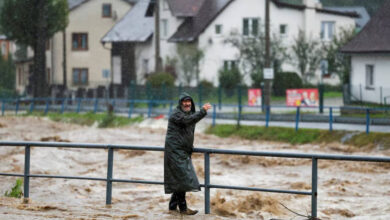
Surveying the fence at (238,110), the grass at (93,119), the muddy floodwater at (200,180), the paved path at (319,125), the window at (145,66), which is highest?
the window at (145,66)

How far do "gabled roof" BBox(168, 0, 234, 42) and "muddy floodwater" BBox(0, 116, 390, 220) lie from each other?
20334 millimetres

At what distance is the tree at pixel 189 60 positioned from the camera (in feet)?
182

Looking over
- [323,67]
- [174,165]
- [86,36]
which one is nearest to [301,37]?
[323,67]

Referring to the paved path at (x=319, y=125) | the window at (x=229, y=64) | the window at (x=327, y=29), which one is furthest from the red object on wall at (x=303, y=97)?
the window at (x=327, y=29)

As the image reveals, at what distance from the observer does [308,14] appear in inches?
2210

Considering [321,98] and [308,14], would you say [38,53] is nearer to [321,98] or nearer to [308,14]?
[308,14]

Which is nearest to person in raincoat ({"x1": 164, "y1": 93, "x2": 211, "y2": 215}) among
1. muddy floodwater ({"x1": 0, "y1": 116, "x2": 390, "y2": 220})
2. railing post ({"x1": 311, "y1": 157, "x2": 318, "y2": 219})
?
muddy floodwater ({"x1": 0, "y1": 116, "x2": 390, "y2": 220})

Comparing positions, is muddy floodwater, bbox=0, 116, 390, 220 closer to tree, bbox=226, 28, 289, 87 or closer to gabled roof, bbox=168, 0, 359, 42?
tree, bbox=226, 28, 289, 87

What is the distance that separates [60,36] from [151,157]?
144 ft

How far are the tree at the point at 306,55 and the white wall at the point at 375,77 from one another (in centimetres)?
1456

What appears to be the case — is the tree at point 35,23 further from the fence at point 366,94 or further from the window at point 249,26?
the fence at point 366,94

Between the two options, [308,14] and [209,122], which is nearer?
[209,122]

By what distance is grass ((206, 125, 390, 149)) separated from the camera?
28094mm

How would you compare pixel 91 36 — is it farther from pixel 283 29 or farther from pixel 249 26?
pixel 283 29
